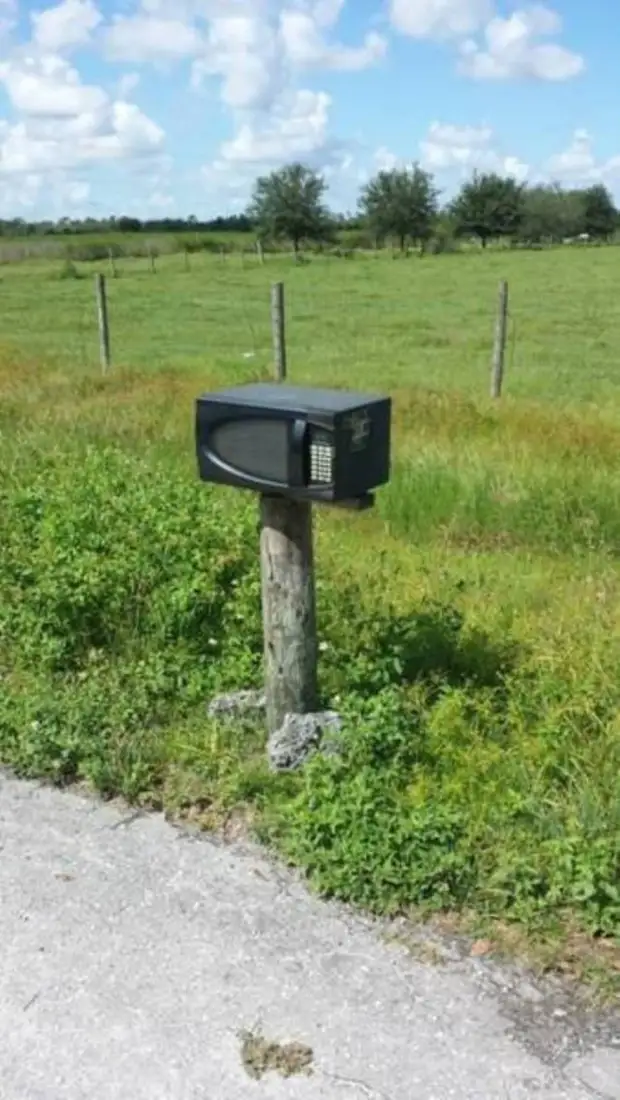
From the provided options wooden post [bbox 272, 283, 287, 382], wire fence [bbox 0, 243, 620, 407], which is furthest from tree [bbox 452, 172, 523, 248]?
wooden post [bbox 272, 283, 287, 382]

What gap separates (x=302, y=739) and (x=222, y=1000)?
44.3 inches

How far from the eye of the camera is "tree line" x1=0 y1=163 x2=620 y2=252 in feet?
232

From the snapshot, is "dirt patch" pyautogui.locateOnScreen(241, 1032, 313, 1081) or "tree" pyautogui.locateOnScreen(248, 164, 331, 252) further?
"tree" pyautogui.locateOnScreen(248, 164, 331, 252)

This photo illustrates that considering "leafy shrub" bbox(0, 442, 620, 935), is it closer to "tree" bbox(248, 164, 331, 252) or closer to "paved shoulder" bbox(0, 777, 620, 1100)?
Result: "paved shoulder" bbox(0, 777, 620, 1100)

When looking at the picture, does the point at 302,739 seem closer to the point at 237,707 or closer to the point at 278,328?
the point at 237,707

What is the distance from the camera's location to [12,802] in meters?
3.52

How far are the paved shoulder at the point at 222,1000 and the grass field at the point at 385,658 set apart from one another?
0.22 metres

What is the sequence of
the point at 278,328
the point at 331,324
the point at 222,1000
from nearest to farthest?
the point at 222,1000, the point at 278,328, the point at 331,324

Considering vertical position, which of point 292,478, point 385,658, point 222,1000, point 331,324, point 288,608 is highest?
point 292,478

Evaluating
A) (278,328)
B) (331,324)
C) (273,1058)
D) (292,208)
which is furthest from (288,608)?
(292,208)

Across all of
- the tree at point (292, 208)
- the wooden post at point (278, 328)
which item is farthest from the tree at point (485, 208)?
the wooden post at point (278, 328)

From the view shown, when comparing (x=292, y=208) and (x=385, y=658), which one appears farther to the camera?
(x=292, y=208)

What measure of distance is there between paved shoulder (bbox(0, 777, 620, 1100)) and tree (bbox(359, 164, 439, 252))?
75004mm

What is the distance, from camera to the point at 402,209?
2970 inches
